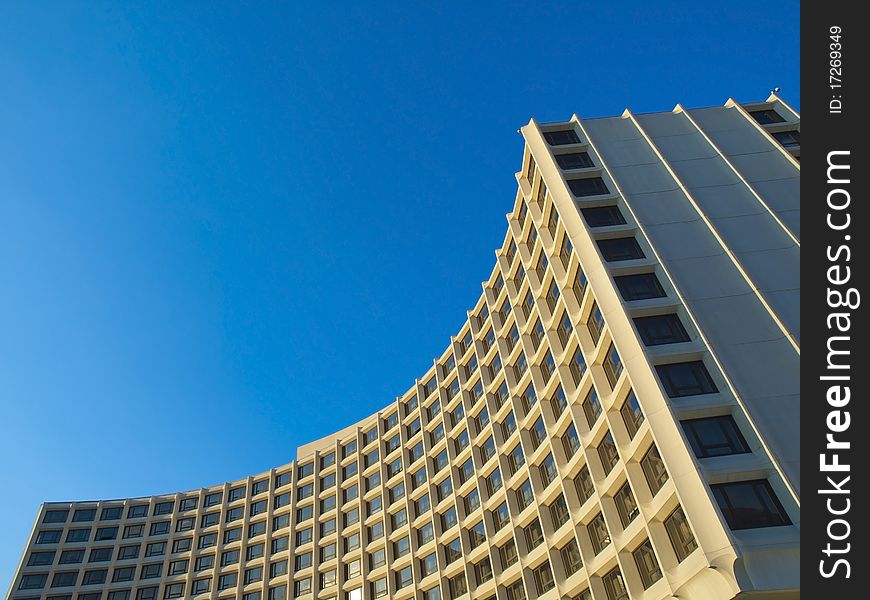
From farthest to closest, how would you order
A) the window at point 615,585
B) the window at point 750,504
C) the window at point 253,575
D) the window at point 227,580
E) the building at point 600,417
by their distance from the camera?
the window at point 227,580
the window at point 253,575
the window at point 615,585
the building at point 600,417
the window at point 750,504

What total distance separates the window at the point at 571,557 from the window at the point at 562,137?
1033 inches

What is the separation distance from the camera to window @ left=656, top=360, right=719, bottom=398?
2525 centimetres

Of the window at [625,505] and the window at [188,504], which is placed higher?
the window at [188,504]

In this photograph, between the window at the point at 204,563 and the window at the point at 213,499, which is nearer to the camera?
the window at the point at 204,563

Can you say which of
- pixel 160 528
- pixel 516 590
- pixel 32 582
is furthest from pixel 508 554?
pixel 32 582

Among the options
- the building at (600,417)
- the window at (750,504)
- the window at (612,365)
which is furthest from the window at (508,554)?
the window at (750,504)

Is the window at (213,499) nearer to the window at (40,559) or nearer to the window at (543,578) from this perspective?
the window at (40,559)

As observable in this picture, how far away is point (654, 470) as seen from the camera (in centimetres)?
2573

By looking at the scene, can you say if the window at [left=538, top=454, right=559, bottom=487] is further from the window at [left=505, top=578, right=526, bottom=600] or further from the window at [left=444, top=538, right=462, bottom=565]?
the window at [left=444, top=538, right=462, bottom=565]

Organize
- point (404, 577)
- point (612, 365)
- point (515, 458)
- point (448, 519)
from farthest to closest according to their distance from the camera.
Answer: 1. point (404, 577)
2. point (448, 519)
3. point (515, 458)
4. point (612, 365)

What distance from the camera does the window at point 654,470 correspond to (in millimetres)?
25047

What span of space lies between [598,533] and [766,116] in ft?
101

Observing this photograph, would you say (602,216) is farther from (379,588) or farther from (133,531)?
(133,531)
